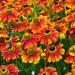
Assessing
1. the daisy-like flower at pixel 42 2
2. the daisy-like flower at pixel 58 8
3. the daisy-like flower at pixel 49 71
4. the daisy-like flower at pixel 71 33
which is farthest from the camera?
the daisy-like flower at pixel 42 2

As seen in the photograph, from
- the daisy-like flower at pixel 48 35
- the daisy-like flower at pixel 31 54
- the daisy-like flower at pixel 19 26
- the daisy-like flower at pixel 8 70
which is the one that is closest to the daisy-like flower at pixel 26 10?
the daisy-like flower at pixel 19 26

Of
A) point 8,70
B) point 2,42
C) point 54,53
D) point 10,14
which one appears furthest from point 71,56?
point 10,14

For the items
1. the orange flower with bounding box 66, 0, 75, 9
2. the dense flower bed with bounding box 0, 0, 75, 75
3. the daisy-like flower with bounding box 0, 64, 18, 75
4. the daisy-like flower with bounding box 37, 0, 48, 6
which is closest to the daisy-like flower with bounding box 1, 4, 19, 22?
the dense flower bed with bounding box 0, 0, 75, 75

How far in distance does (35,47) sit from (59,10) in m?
0.53

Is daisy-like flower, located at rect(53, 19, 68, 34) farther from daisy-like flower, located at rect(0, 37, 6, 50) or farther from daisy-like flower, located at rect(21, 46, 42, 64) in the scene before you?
daisy-like flower, located at rect(0, 37, 6, 50)

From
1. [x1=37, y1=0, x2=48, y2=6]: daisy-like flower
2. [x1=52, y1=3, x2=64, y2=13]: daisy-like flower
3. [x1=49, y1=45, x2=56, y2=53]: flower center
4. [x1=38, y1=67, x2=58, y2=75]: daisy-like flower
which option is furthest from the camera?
[x1=37, y1=0, x2=48, y2=6]: daisy-like flower

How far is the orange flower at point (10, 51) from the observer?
227 cm

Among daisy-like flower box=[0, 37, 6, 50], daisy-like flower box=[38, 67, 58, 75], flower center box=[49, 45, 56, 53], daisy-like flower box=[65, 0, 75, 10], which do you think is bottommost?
daisy-like flower box=[38, 67, 58, 75]

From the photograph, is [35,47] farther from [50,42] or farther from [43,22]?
[43,22]

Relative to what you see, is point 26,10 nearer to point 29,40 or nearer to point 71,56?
point 29,40

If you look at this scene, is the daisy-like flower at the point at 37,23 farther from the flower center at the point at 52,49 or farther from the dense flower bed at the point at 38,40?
the flower center at the point at 52,49

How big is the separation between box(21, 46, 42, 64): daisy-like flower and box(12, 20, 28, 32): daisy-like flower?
0.28m

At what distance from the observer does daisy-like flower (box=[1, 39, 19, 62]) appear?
7.45 ft

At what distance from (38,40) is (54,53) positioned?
0.47 feet
